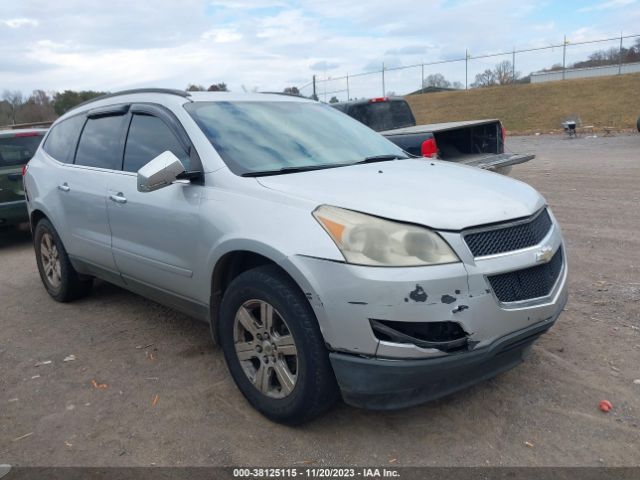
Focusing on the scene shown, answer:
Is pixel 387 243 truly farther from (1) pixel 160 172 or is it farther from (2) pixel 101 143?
(2) pixel 101 143

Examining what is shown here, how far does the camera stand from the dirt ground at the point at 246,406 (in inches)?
114

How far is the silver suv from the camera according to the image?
2682 millimetres

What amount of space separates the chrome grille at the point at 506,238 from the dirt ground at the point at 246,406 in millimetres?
944

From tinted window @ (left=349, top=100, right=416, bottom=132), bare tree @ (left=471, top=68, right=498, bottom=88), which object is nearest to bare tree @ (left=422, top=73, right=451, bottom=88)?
bare tree @ (left=471, top=68, right=498, bottom=88)

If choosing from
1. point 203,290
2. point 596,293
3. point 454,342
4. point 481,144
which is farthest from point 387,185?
point 481,144

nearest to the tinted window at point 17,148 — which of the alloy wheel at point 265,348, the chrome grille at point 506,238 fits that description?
the alloy wheel at point 265,348

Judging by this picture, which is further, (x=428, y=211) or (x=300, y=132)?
(x=300, y=132)

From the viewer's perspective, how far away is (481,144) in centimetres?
881

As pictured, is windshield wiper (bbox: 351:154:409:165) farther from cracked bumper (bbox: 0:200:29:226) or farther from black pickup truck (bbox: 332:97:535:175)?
cracked bumper (bbox: 0:200:29:226)

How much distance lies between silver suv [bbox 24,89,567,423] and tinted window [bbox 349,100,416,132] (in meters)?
6.68

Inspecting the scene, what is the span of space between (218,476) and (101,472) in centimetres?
59

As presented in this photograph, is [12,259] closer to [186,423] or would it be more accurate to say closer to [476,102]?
[186,423]

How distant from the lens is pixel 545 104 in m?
33.0

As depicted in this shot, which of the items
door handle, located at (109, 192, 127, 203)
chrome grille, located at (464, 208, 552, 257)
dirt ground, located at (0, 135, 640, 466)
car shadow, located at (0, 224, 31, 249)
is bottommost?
car shadow, located at (0, 224, 31, 249)
